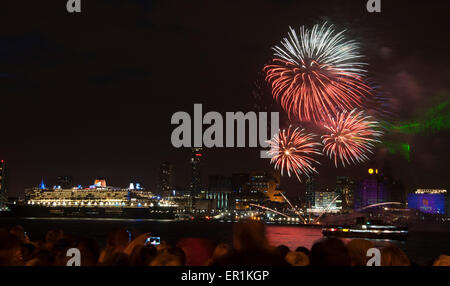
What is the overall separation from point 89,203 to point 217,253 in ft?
538

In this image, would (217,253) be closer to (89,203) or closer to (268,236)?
(268,236)

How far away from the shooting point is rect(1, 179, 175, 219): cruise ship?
164 meters

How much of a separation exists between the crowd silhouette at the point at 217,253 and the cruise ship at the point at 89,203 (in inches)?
6156


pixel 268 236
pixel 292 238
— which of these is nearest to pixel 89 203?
pixel 268 236

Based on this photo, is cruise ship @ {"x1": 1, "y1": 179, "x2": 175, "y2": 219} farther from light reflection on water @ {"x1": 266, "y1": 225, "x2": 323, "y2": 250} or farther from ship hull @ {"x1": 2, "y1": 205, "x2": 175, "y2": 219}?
light reflection on water @ {"x1": 266, "y1": 225, "x2": 323, "y2": 250}

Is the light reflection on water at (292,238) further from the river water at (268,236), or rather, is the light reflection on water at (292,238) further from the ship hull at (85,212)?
the ship hull at (85,212)

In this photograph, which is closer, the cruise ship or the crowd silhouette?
the crowd silhouette

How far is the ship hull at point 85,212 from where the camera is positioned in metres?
164

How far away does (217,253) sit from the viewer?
8.26 meters

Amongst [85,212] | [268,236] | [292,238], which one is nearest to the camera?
[292,238]

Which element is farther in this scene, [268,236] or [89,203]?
[89,203]

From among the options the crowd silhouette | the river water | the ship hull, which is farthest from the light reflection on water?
the ship hull

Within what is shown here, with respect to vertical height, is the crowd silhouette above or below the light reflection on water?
above
